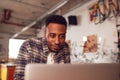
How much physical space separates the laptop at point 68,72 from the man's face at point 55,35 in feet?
1.12

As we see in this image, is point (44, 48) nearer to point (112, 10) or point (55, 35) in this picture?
point (55, 35)

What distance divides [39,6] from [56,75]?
10.5ft

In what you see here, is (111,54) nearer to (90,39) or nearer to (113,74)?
(90,39)

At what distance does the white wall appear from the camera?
257cm

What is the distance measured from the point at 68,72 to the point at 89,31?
2.51m

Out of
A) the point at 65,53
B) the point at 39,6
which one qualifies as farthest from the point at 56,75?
the point at 39,6

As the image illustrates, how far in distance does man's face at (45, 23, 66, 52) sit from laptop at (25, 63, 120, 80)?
1.12 feet

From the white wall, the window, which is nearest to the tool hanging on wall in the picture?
the white wall

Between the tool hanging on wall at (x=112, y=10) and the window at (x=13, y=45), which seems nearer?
the tool hanging on wall at (x=112, y=10)

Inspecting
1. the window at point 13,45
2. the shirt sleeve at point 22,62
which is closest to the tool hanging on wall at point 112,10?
the shirt sleeve at point 22,62

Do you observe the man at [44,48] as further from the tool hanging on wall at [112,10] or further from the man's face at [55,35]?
the tool hanging on wall at [112,10]

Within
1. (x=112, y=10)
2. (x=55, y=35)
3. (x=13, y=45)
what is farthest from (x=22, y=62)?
(x=13, y=45)

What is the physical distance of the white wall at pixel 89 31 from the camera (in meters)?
2.57

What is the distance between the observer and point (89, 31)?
3.08 metres
